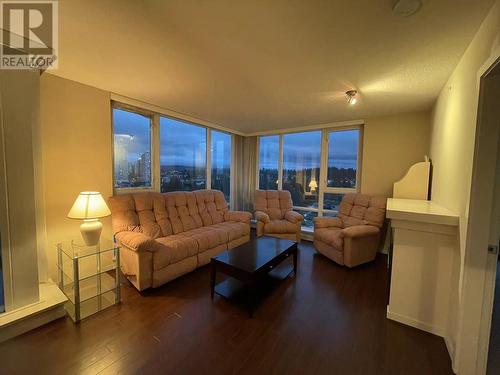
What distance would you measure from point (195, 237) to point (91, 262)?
47.4 inches

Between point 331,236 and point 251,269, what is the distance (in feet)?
5.32

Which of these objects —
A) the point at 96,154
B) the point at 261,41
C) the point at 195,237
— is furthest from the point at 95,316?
the point at 261,41

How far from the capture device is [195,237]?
2.69 metres

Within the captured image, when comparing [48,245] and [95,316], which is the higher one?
[48,245]

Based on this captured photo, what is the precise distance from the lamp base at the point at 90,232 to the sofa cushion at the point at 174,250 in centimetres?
61

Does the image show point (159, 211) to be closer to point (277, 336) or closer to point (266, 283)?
point (266, 283)

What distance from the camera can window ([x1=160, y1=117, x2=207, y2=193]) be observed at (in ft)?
11.4

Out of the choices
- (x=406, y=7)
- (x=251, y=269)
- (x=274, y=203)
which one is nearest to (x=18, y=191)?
(x=251, y=269)

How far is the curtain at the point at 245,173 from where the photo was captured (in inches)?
194

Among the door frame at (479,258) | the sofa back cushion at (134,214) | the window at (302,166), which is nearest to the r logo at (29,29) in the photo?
the sofa back cushion at (134,214)

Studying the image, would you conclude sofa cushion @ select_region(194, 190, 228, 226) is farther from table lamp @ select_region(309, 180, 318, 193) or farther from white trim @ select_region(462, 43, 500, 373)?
white trim @ select_region(462, 43, 500, 373)

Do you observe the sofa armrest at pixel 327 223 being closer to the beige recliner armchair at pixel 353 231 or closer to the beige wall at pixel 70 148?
the beige recliner armchair at pixel 353 231

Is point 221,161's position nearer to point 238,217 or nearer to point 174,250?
point 238,217

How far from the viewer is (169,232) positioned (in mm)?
2859
